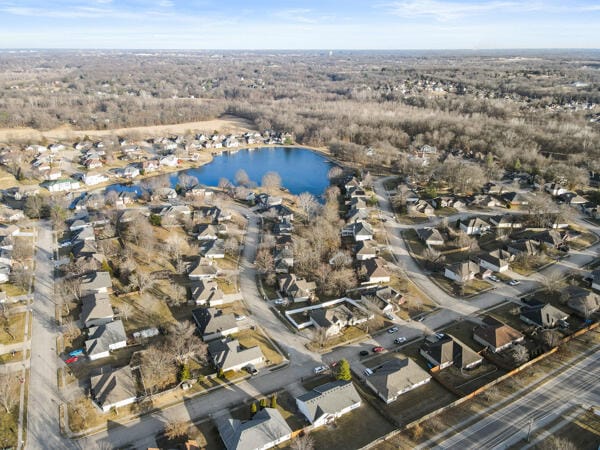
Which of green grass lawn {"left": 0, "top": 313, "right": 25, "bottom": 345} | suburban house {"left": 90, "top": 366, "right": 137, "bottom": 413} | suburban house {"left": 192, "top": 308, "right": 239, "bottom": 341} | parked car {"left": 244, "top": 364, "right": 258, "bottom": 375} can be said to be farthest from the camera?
suburban house {"left": 192, "top": 308, "right": 239, "bottom": 341}

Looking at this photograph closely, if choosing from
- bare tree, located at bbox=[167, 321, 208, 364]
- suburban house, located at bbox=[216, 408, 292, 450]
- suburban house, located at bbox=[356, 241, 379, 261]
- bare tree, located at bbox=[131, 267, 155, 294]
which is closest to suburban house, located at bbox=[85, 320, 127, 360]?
bare tree, located at bbox=[167, 321, 208, 364]

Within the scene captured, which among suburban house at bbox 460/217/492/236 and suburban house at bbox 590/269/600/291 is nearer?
suburban house at bbox 590/269/600/291

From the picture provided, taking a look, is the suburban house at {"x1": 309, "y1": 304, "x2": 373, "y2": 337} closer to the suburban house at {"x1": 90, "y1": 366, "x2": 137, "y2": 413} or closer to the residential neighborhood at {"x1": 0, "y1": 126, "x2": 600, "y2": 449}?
the residential neighborhood at {"x1": 0, "y1": 126, "x2": 600, "y2": 449}

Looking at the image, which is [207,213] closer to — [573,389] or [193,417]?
[193,417]

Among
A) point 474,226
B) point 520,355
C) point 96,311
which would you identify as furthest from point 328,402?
point 474,226

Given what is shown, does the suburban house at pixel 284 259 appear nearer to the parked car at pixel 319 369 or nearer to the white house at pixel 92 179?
the parked car at pixel 319 369

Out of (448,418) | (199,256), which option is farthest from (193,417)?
(199,256)
